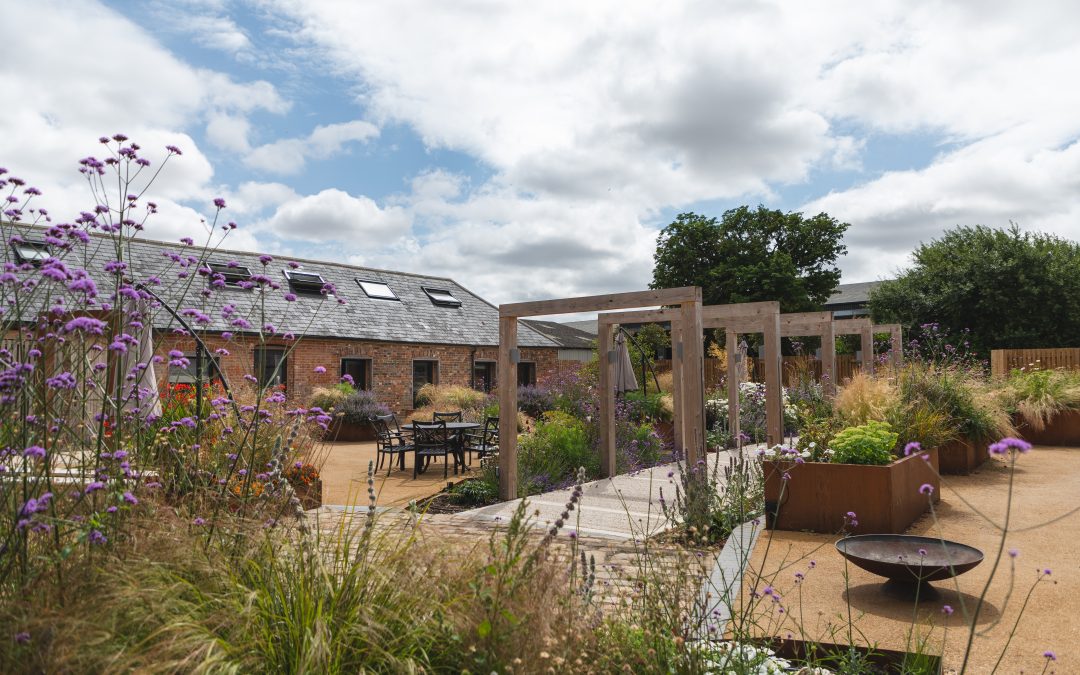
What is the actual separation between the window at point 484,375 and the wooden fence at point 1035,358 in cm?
1252

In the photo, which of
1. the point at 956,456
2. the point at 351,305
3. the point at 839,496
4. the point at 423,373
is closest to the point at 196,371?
the point at 839,496

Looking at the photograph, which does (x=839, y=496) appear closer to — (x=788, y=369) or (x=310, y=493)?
(x=310, y=493)

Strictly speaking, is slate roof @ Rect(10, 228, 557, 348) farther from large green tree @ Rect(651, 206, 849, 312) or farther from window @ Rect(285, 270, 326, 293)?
large green tree @ Rect(651, 206, 849, 312)

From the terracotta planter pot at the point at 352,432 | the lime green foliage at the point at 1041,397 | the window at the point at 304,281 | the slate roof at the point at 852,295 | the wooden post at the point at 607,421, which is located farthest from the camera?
the slate roof at the point at 852,295

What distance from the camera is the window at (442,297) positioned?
22.7m

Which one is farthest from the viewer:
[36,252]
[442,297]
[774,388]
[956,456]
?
[442,297]

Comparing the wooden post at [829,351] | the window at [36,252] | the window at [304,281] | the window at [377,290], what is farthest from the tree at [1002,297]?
the window at [36,252]

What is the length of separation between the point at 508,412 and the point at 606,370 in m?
2.09

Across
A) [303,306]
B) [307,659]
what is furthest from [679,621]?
[303,306]

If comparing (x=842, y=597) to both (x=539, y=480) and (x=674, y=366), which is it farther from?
(x=674, y=366)

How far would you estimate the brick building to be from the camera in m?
16.9

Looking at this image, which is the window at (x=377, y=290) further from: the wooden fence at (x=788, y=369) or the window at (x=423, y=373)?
the wooden fence at (x=788, y=369)

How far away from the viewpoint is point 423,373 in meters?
20.1

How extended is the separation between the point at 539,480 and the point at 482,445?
7.50ft
